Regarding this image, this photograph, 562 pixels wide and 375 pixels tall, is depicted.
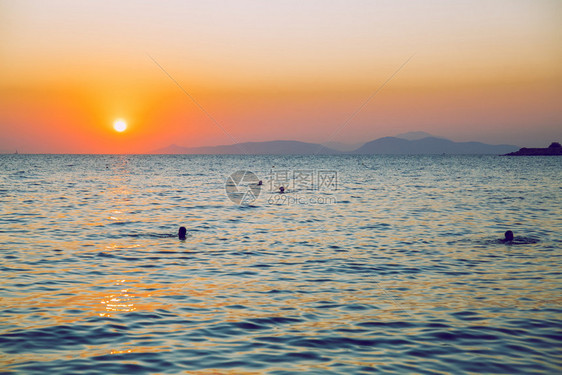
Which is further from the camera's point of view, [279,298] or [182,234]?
[182,234]

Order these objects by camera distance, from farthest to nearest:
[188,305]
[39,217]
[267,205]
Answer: [267,205] < [39,217] < [188,305]

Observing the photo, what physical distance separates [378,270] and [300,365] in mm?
8477

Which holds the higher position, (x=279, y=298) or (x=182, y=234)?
(x=182, y=234)

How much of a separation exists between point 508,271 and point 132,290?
1224 centimetres

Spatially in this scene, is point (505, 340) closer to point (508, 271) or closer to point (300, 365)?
point (300, 365)

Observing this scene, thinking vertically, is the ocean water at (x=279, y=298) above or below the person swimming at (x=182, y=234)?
below

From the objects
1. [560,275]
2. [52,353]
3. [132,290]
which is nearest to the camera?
[52,353]

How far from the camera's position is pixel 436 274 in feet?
55.8

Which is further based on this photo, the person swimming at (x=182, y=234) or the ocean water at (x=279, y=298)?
the person swimming at (x=182, y=234)

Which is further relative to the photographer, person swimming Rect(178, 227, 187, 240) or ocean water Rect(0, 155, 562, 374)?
person swimming Rect(178, 227, 187, 240)

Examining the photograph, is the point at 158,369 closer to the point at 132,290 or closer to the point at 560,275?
the point at 132,290

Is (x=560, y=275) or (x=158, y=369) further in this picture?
(x=560, y=275)

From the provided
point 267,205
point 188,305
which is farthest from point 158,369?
point 267,205

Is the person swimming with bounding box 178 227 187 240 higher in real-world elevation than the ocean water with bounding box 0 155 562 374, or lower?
higher
